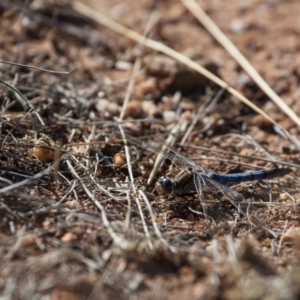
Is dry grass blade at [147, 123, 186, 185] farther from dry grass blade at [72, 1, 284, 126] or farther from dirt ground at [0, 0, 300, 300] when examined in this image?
dry grass blade at [72, 1, 284, 126]

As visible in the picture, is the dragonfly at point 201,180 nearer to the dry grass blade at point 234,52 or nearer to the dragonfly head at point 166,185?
the dragonfly head at point 166,185

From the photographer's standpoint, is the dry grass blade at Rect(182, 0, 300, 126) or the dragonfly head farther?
the dry grass blade at Rect(182, 0, 300, 126)

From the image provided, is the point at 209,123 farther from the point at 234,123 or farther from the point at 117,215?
the point at 117,215

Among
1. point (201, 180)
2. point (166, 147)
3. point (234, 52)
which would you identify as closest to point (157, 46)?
point (234, 52)

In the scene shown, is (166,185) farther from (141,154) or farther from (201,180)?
(141,154)

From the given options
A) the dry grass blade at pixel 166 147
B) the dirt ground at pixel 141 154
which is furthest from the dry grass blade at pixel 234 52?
the dry grass blade at pixel 166 147

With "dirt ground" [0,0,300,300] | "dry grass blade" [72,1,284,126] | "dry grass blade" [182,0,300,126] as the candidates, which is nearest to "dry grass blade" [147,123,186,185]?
"dirt ground" [0,0,300,300]

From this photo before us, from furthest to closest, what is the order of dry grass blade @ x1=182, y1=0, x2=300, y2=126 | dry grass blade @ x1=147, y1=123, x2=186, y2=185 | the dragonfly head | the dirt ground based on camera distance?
dry grass blade @ x1=182, y1=0, x2=300, y2=126, dry grass blade @ x1=147, y1=123, x2=186, y2=185, the dragonfly head, the dirt ground
